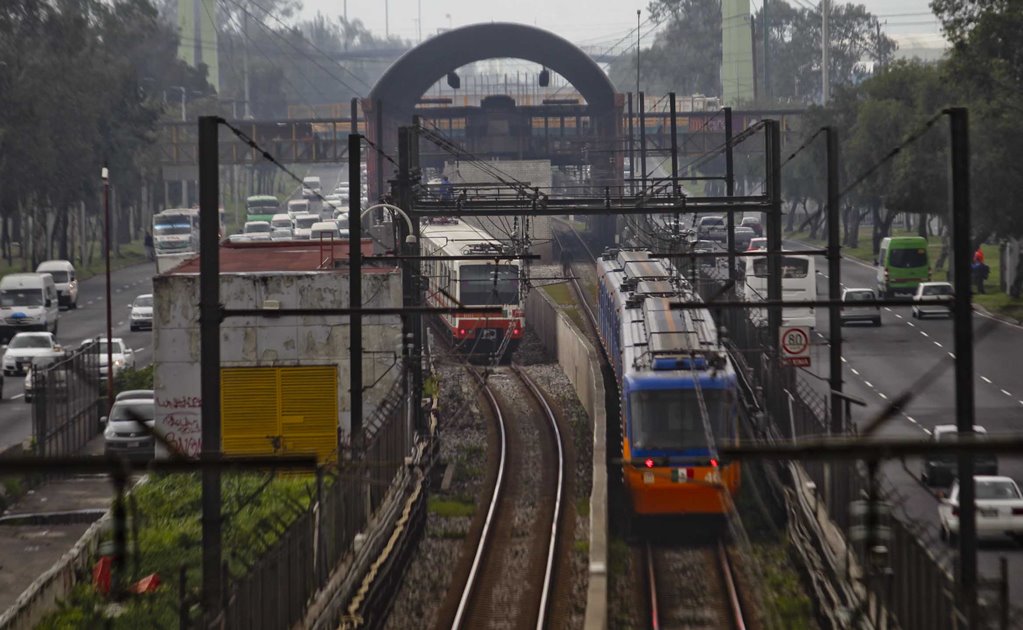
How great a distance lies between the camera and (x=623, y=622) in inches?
675

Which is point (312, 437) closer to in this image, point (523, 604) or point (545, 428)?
point (545, 428)

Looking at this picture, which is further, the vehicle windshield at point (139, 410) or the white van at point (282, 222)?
the white van at point (282, 222)

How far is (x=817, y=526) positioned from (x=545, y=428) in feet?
43.7

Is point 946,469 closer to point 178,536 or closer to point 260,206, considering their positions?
point 178,536

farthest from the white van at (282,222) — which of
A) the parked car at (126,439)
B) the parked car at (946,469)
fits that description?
the parked car at (946,469)

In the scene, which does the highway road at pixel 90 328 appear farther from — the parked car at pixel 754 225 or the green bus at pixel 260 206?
the parked car at pixel 754 225

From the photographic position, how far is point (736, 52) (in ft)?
368

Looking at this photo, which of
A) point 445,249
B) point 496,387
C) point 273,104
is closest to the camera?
point 496,387

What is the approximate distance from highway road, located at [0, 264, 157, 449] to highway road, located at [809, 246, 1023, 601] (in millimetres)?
18033

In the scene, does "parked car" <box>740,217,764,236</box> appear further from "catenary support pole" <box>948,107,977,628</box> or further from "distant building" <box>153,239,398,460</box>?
"catenary support pole" <box>948,107,977,628</box>

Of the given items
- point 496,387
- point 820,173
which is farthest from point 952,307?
point 820,173

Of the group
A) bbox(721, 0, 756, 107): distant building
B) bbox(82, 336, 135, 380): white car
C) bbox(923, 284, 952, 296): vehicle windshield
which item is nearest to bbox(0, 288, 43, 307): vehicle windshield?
bbox(82, 336, 135, 380): white car

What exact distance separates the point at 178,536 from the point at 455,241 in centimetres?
2210

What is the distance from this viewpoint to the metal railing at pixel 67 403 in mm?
26344
